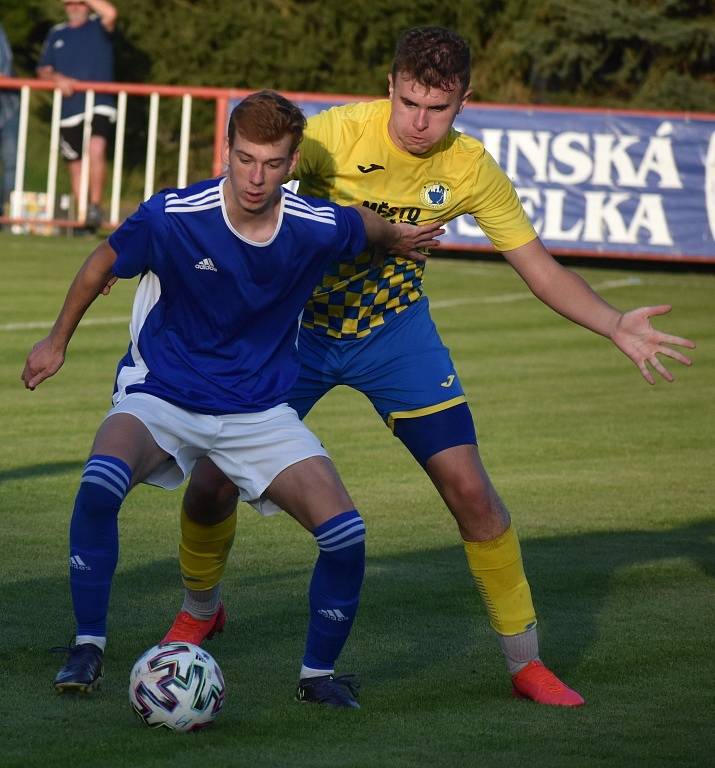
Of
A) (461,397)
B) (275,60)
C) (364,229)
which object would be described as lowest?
(275,60)

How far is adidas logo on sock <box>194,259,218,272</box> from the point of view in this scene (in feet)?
17.7

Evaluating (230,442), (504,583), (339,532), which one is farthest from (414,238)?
(504,583)

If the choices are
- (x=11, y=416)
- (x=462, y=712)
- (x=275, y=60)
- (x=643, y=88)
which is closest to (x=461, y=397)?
(x=462, y=712)

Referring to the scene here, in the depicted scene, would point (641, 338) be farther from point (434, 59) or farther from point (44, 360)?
point (44, 360)

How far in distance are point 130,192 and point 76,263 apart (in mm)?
11213

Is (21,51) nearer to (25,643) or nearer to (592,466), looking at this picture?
(592,466)

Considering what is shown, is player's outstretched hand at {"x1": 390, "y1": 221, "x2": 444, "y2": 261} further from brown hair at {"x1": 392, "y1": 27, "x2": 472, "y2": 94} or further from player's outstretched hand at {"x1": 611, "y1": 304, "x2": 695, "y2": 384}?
player's outstretched hand at {"x1": 611, "y1": 304, "x2": 695, "y2": 384}

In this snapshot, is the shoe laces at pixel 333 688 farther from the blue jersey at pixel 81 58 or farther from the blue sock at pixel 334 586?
the blue jersey at pixel 81 58

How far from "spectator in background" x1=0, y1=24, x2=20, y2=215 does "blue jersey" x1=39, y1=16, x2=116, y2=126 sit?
1.82 ft

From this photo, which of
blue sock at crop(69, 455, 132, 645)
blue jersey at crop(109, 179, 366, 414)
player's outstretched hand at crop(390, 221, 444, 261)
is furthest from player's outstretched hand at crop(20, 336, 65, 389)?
player's outstretched hand at crop(390, 221, 444, 261)

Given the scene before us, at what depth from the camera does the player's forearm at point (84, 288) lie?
17.8 ft

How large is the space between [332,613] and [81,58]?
16600 millimetres

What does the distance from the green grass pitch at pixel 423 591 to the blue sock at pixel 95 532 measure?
0.34 m

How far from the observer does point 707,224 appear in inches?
778
